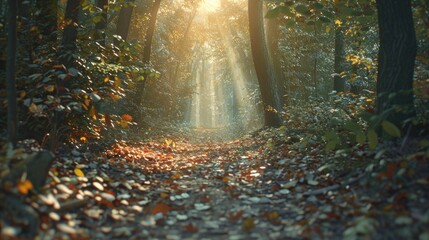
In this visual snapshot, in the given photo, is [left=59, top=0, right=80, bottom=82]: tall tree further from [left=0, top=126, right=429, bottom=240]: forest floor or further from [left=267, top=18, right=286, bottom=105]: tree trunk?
[left=267, top=18, right=286, bottom=105]: tree trunk

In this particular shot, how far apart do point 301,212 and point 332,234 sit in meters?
0.85

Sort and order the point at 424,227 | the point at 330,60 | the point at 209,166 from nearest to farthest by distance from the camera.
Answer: the point at 424,227, the point at 209,166, the point at 330,60

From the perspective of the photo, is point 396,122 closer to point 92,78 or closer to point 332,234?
point 332,234

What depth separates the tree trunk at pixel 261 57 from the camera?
12336 mm

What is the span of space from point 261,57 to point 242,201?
27.2 feet

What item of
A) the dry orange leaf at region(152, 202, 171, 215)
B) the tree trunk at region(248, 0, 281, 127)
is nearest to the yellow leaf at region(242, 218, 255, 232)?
the dry orange leaf at region(152, 202, 171, 215)

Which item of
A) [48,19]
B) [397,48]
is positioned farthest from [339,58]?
[48,19]

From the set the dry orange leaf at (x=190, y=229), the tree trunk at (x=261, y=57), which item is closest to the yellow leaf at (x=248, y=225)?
the dry orange leaf at (x=190, y=229)

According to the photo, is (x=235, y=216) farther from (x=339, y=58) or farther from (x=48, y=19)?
(x=339, y=58)

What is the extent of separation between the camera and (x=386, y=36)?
18.7 feet

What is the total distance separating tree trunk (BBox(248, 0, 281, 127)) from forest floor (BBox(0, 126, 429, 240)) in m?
6.18

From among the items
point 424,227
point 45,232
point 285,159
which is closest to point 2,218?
point 45,232

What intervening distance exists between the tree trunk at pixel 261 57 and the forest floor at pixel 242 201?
618cm

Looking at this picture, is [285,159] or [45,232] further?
[285,159]
